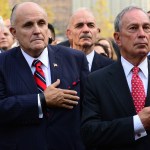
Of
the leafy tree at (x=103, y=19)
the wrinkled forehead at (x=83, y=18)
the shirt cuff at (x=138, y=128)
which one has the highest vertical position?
the leafy tree at (x=103, y=19)

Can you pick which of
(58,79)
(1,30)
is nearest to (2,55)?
(58,79)

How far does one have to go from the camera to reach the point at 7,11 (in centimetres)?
3744

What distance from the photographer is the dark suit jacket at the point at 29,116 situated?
17.3 feet

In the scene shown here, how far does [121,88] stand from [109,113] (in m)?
0.21

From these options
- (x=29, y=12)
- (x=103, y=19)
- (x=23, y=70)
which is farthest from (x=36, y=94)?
(x=103, y=19)

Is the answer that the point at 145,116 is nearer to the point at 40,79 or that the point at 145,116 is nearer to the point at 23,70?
the point at 40,79

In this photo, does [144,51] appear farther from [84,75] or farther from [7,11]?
[7,11]

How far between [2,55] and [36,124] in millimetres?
724

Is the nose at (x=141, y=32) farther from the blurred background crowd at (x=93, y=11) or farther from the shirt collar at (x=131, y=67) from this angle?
the blurred background crowd at (x=93, y=11)

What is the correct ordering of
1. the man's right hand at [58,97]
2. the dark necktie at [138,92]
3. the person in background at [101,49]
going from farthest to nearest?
the person in background at [101,49] → the man's right hand at [58,97] → the dark necktie at [138,92]

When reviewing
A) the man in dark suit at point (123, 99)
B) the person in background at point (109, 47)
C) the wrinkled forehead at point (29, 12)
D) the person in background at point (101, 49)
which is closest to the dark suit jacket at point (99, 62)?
the wrinkled forehead at point (29, 12)

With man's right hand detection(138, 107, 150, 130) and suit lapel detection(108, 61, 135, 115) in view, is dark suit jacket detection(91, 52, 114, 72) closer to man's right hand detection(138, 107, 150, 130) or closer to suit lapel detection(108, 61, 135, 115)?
suit lapel detection(108, 61, 135, 115)

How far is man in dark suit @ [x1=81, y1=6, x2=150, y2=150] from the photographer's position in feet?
14.9

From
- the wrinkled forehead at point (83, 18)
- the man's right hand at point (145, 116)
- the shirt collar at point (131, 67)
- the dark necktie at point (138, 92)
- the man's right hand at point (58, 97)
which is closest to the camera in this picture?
the man's right hand at point (145, 116)
